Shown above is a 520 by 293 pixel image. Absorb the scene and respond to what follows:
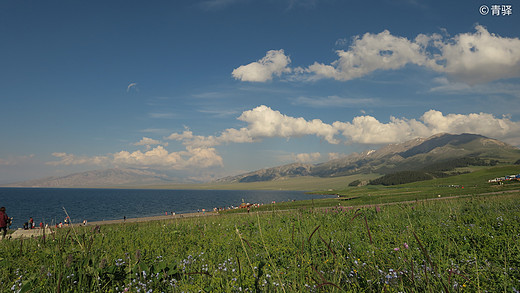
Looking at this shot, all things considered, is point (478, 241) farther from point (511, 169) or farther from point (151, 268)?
point (511, 169)

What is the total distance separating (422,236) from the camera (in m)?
7.73

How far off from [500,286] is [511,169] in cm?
17162

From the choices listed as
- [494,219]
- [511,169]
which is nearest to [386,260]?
[494,219]

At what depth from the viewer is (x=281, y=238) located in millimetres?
8758

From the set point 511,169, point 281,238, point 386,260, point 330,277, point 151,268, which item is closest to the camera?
point 330,277

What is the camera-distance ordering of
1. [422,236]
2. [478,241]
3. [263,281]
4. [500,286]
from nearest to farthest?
[500,286] < [263,281] < [478,241] < [422,236]

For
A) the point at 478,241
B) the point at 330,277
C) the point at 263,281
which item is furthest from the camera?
the point at 478,241

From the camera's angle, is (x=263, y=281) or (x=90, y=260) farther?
(x=90, y=260)

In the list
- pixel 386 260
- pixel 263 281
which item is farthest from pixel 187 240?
pixel 386 260

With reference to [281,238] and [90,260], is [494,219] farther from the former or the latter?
[90,260]

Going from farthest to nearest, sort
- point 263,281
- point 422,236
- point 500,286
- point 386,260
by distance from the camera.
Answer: point 422,236, point 386,260, point 263,281, point 500,286

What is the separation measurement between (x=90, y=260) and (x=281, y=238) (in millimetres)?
5279

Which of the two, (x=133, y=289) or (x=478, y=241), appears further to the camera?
(x=478, y=241)

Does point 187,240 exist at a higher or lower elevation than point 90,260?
lower
